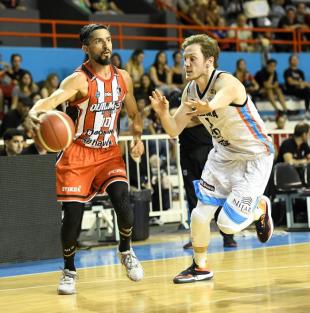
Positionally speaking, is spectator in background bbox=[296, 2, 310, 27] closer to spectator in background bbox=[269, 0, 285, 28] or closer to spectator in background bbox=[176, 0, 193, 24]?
spectator in background bbox=[269, 0, 285, 28]

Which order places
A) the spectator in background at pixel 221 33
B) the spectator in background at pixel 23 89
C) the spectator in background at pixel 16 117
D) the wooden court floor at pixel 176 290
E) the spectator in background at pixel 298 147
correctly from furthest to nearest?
the spectator in background at pixel 221 33
the spectator in background at pixel 23 89
the spectator in background at pixel 16 117
the spectator in background at pixel 298 147
the wooden court floor at pixel 176 290

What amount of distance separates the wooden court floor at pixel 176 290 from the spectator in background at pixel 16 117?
17.7 ft

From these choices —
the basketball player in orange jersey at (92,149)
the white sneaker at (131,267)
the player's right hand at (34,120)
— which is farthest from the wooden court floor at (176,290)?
the player's right hand at (34,120)

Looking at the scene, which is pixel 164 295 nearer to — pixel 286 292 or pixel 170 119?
pixel 286 292

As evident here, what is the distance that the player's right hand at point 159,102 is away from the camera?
6.78m

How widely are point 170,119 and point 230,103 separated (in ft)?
1.67

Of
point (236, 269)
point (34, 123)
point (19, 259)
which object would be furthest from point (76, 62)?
point (34, 123)

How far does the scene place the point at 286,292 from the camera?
22.2 feet

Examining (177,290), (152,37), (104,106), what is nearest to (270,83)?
(152,37)

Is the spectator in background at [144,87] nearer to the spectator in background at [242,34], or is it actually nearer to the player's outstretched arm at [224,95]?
the spectator in background at [242,34]

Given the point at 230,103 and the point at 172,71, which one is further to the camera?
the point at 172,71

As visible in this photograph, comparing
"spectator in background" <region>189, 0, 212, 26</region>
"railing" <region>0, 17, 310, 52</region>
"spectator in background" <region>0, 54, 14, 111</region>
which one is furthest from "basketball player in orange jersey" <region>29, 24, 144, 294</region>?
"spectator in background" <region>189, 0, 212, 26</region>

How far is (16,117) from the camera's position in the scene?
14.2 metres

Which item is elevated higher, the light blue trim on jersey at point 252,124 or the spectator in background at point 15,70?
the spectator in background at point 15,70
